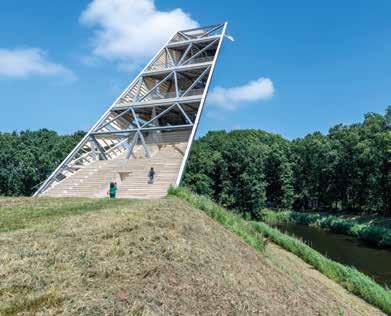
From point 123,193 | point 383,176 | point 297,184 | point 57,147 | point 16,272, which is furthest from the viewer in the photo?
point 297,184

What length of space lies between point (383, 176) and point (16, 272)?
4544 cm

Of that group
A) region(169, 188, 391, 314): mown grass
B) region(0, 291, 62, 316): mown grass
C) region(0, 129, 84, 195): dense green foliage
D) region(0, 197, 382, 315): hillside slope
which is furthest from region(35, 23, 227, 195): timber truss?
region(0, 291, 62, 316): mown grass

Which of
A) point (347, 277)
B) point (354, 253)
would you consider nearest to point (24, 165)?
point (354, 253)

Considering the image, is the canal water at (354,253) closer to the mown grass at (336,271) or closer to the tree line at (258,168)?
the mown grass at (336,271)

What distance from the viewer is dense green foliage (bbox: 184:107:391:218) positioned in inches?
1706

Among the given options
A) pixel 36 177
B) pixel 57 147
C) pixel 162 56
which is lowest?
pixel 36 177

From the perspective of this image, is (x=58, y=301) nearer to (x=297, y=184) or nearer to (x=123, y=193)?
(x=123, y=193)

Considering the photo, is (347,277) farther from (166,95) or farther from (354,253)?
(166,95)

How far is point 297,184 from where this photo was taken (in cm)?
6109

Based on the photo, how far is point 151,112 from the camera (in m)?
32.0

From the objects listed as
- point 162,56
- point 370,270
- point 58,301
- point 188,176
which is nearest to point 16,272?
point 58,301

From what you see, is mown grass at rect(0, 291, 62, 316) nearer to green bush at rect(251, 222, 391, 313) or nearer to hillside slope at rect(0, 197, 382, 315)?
hillside slope at rect(0, 197, 382, 315)

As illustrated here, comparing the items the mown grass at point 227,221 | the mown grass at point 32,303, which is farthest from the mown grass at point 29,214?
the mown grass at point 32,303

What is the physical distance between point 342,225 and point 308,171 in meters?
23.1
